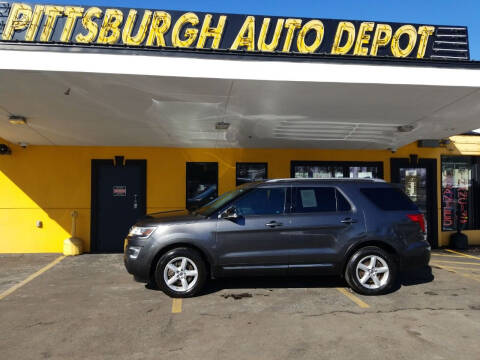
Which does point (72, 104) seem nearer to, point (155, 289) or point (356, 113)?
point (155, 289)

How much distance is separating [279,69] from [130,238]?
11.2ft

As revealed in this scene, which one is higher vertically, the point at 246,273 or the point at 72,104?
the point at 72,104

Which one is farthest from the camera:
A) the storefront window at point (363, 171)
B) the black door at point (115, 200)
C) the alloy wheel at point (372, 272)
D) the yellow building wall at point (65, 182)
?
the storefront window at point (363, 171)

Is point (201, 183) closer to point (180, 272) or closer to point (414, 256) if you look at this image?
point (180, 272)

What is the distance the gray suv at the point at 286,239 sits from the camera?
16.7ft

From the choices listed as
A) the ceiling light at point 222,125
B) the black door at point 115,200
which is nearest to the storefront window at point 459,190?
the ceiling light at point 222,125

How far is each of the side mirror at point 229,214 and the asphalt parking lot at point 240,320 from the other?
1198 millimetres

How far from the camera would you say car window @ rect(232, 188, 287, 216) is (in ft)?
17.4

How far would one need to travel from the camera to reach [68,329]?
4000 mm

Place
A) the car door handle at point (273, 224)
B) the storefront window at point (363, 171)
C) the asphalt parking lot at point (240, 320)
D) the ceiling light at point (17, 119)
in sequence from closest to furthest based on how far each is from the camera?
the asphalt parking lot at point (240, 320) → the car door handle at point (273, 224) → the ceiling light at point (17, 119) → the storefront window at point (363, 171)

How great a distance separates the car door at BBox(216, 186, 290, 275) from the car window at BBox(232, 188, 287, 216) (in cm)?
6

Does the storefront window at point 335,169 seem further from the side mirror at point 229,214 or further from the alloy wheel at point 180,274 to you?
the alloy wheel at point 180,274

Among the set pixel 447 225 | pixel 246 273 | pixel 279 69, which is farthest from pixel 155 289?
pixel 447 225

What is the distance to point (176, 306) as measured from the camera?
4750 mm
